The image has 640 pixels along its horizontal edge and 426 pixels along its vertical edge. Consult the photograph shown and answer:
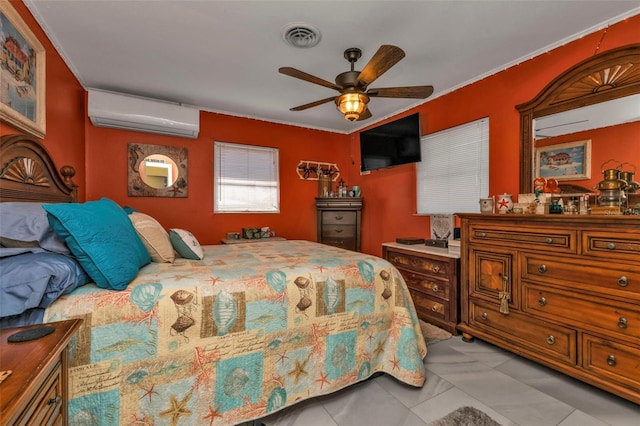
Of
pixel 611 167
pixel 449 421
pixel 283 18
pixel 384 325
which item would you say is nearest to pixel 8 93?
pixel 283 18

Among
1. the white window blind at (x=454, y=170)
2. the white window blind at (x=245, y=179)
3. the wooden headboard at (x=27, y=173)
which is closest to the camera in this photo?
the wooden headboard at (x=27, y=173)

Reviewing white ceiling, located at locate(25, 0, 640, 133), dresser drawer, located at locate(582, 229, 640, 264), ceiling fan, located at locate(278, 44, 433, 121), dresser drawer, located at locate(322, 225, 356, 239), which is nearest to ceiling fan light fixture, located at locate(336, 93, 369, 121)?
ceiling fan, located at locate(278, 44, 433, 121)

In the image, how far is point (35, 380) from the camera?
2.17ft

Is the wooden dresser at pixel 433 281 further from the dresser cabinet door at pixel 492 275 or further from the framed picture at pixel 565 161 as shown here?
the framed picture at pixel 565 161

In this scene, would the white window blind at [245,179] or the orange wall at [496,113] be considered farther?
the white window blind at [245,179]

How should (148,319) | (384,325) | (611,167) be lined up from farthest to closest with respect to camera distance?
(611,167) → (384,325) → (148,319)

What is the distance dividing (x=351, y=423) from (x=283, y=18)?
8.55 ft

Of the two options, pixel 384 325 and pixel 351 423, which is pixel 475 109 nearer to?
pixel 384 325

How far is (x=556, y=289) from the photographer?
76.5 inches

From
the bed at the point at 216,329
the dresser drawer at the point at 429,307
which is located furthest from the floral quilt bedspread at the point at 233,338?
the dresser drawer at the point at 429,307

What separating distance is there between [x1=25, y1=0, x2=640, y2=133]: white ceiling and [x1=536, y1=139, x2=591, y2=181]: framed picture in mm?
842

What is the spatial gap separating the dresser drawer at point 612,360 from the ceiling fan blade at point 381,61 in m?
2.14

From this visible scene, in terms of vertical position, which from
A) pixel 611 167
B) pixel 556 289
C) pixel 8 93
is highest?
pixel 8 93

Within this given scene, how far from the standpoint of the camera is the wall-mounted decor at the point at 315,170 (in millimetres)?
4488
